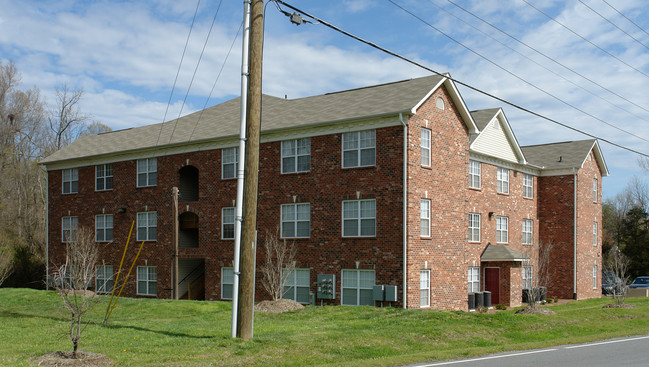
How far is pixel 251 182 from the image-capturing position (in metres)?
14.4

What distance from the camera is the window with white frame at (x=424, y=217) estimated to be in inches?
1008

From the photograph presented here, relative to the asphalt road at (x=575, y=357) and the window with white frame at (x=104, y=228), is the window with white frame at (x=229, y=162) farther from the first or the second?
the asphalt road at (x=575, y=357)

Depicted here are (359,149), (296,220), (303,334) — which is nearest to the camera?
(303,334)

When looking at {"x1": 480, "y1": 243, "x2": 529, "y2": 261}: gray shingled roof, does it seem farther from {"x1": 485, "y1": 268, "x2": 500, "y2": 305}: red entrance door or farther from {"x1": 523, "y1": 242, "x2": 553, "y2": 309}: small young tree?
{"x1": 523, "y1": 242, "x2": 553, "y2": 309}: small young tree

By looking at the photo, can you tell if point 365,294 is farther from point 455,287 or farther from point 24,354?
point 24,354

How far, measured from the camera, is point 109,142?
3812 cm

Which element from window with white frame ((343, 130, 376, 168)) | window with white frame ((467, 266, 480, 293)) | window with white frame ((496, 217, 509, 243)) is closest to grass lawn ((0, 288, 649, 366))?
window with white frame ((343, 130, 376, 168))

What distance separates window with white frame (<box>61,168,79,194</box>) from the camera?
3744 cm

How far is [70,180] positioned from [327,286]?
19.7m

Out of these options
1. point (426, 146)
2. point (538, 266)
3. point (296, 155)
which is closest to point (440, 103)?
point (426, 146)

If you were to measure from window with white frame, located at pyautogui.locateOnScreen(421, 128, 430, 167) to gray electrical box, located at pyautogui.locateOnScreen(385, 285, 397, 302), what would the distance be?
17.2ft

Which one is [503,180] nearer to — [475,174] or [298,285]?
[475,174]

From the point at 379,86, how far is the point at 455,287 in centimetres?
996

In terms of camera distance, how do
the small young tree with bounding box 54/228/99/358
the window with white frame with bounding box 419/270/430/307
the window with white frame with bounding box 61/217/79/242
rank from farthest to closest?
1. the window with white frame with bounding box 61/217/79/242
2. the window with white frame with bounding box 419/270/430/307
3. the small young tree with bounding box 54/228/99/358
